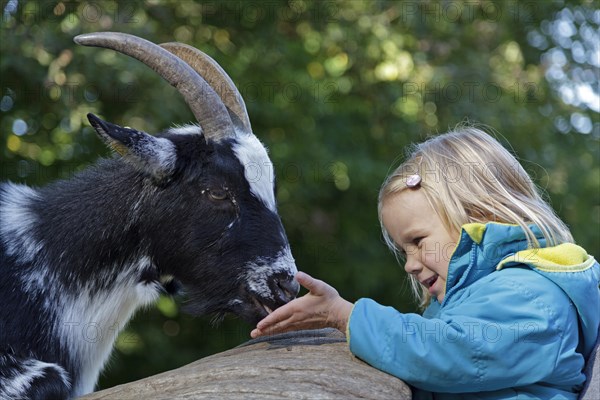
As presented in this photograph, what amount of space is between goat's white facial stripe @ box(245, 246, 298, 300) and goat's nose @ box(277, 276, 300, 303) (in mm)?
34

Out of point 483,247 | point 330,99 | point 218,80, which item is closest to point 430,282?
point 483,247

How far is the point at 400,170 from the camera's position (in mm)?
3207

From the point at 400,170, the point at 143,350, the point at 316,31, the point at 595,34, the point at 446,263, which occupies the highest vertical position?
the point at 316,31

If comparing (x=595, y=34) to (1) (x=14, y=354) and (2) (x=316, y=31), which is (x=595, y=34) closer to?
(2) (x=316, y=31)

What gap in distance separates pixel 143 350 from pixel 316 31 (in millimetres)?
3283

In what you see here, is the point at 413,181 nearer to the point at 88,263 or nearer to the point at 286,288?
the point at 286,288

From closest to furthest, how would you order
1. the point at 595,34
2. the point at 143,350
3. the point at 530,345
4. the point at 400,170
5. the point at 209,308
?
the point at 530,345
the point at 400,170
the point at 209,308
the point at 143,350
the point at 595,34

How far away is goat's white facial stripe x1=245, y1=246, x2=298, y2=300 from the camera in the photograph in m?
3.58

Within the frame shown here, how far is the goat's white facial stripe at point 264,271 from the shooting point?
3.58 metres

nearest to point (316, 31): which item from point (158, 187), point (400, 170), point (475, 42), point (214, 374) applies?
point (475, 42)

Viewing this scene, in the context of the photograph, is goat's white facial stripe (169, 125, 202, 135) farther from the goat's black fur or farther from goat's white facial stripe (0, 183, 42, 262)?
goat's white facial stripe (0, 183, 42, 262)

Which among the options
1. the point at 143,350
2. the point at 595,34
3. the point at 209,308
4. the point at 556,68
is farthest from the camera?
the point at 556,68

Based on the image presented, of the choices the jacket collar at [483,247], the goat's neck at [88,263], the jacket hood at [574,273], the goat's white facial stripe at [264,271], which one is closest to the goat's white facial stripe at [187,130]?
the goat's neck at [88,263]

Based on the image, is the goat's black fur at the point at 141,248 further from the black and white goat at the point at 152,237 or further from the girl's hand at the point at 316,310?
the girl's hand at the point at 316,310
